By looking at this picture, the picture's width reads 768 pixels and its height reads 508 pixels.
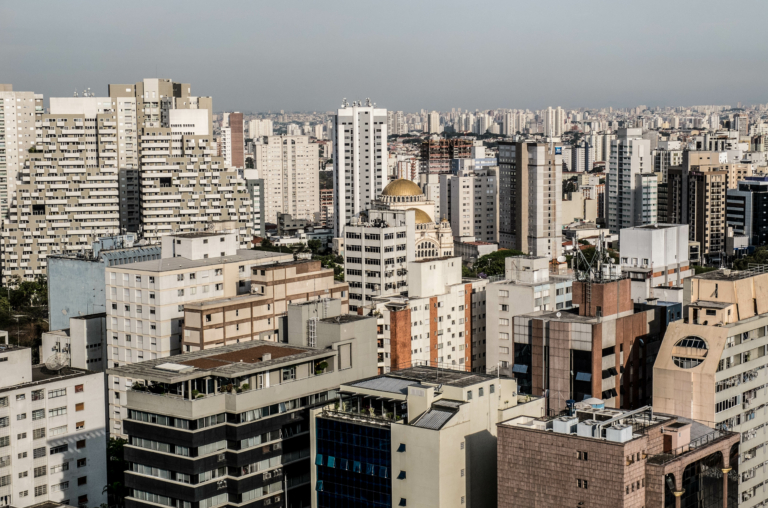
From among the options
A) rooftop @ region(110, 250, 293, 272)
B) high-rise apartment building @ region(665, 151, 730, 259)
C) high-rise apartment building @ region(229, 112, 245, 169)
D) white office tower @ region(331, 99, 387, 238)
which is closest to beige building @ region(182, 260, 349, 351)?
rooftop @ region(110, 250, 293, 272)

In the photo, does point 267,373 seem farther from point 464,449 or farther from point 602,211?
point 602,211

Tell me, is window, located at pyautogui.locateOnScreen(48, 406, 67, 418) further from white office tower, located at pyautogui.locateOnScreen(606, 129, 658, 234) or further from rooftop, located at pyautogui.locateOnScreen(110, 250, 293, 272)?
white office tower, located at pyautogui.locateOnScreen(606, 129, 658, 234)

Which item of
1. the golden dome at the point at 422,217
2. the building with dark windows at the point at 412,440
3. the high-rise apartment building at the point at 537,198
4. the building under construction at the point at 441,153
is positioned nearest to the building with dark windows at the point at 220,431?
the building with dark windows at the point at 412,440

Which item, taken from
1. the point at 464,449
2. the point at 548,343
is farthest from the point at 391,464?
the point at 548,343

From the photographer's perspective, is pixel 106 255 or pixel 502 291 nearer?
pixel 502 291

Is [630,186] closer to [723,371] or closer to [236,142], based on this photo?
[236,142]

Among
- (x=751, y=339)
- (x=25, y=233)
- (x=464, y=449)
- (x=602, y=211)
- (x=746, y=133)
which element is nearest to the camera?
(x=464, y=449)

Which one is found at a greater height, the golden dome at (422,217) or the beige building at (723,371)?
the golden dome at (422,217)

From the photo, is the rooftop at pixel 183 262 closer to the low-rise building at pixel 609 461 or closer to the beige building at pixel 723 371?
the beige building at pixel 723 371
